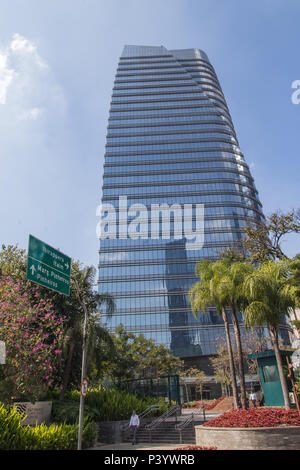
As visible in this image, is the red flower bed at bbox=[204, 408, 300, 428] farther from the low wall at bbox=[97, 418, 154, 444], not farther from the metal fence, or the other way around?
the metal fence

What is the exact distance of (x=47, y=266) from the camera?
11414 mm

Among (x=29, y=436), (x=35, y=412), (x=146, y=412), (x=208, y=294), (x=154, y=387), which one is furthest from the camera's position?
(x=154, y=387)

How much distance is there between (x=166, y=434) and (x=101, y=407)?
14.8 feet

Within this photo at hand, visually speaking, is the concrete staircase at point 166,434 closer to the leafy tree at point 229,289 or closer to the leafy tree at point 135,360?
the leafy tree at point 229,289

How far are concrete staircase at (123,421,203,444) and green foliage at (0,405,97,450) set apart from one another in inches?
228

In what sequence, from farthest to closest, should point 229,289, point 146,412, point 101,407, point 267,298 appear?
point 146,412
point 101,407
point 229,289
point 267,298

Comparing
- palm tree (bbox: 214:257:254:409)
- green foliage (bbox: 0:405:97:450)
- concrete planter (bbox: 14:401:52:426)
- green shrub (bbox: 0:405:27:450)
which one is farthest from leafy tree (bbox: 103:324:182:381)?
green shrub (bbox: 0:405:27:450)

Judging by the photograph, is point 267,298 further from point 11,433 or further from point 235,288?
point 11,433

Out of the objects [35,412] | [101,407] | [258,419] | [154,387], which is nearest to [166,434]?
[101,407]

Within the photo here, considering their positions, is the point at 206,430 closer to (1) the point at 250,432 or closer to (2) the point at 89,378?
(1) the point at 250,432

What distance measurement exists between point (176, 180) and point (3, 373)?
264 ft

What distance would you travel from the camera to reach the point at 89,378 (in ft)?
83.2
